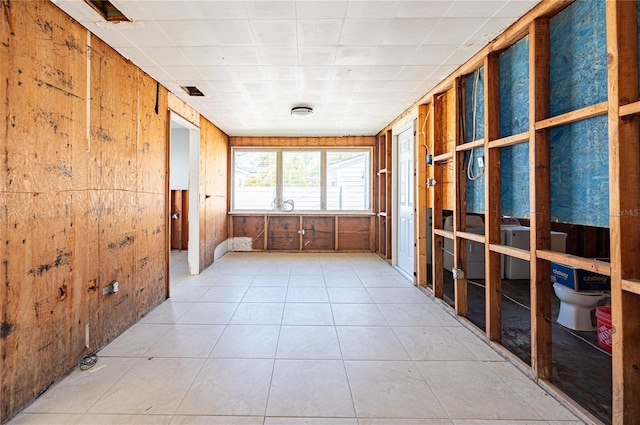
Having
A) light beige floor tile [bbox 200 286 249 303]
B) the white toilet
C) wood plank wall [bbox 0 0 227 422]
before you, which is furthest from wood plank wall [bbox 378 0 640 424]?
wood plank wall [bbox 0 0 227 422]

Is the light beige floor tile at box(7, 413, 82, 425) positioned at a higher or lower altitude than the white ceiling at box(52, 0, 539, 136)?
lower

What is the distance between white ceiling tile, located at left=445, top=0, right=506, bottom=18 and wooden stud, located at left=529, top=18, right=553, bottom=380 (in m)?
0.27

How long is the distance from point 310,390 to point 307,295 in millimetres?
1776

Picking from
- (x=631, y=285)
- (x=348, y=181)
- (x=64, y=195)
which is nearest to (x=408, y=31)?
(x=631, y=285)

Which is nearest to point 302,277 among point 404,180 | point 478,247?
point 404,180

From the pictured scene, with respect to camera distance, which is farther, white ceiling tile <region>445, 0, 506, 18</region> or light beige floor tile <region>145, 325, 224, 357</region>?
light beige floor tile <region>145, 325, 224, 357</region>

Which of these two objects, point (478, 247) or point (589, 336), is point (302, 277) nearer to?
point (478, 247)

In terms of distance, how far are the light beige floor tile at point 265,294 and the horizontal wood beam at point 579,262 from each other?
8.26ft

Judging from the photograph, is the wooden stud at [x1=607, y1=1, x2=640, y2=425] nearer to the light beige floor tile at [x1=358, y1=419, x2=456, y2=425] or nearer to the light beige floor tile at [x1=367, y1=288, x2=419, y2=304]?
the light beige floor tile at [x1=358, y1=419, x2=456, y2=425]

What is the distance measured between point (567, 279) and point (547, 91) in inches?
72.3

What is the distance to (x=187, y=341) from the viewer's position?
244 cm

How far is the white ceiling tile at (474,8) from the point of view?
1.89 metres

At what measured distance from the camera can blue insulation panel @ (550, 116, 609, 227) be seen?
5.12ft

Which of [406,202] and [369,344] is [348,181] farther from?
[369,344]
